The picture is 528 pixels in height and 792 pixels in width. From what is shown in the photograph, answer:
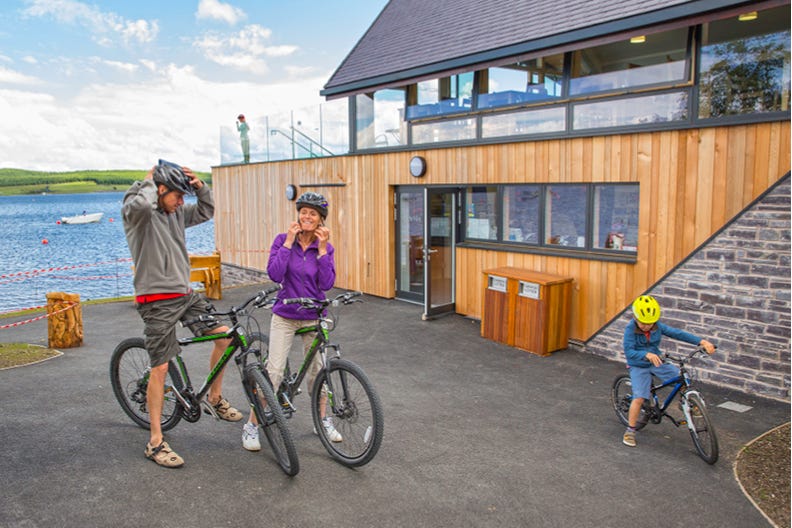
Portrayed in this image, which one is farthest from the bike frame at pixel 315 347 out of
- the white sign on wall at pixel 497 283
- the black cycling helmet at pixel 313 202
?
the white sign on wall at pixel 497 283

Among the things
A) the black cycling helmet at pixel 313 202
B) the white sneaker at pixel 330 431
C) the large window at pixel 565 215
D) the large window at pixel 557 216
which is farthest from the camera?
the large window at pixel 565 215

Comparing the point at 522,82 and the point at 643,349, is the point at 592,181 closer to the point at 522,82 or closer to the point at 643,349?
the point at 522,82

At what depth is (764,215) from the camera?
6.90 metres

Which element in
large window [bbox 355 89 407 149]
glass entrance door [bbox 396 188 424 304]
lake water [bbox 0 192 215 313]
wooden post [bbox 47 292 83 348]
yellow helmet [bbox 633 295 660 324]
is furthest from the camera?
lake water [bbox 0 192 215 313]

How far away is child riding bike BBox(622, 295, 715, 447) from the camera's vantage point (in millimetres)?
5523

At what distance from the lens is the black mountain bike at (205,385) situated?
4.58 meters

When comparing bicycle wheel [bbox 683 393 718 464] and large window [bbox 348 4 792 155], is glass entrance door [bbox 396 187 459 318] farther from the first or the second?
bicycle wheel [bbox 683 393 718 464]

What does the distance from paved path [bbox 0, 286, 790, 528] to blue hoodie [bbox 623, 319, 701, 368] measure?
777 millimetres

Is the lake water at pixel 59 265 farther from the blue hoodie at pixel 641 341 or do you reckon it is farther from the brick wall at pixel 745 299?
the brick wall at pixel 745 299

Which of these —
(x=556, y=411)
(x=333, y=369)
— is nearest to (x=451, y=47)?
(x=556, y=411)

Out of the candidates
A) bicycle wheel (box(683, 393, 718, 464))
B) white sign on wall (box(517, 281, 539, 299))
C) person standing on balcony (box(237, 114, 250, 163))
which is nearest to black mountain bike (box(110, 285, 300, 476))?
bicycle wheel (box(683, 393, 718, 464))

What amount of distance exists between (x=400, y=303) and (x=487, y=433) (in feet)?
21.0

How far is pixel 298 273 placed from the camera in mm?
4883

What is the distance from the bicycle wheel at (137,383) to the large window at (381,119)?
7.60 meters
